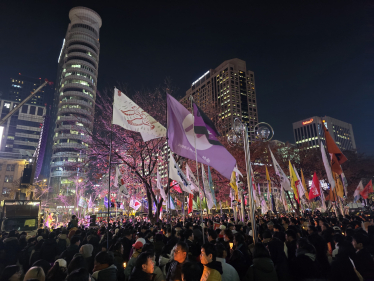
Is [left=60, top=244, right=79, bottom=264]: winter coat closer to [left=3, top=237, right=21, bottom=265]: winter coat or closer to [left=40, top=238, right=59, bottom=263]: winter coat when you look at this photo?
[left=40, top=238, right=59, bottom=263]: winter coat

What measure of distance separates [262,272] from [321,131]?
8654 centimetres

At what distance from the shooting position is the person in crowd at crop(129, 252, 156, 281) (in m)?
3.91

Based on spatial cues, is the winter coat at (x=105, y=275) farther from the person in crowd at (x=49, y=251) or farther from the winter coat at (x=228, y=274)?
the person in crowd at (x=49, y=251)

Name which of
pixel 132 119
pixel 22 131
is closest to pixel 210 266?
pixel 132 119

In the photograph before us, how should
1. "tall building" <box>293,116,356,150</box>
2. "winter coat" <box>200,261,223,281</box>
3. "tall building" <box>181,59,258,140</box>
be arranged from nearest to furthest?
"winter coat" <box>200,261,223,281</box>, "tall building" <box>293,116,356,150</box>, "tall building" <box>181,59,258,140</box>

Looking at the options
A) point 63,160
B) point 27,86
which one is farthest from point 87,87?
point 27,86

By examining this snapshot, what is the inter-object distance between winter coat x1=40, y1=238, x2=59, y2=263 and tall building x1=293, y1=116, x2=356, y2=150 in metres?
78.6

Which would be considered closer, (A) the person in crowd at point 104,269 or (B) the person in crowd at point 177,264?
(A) the person in crowd at point 104,269

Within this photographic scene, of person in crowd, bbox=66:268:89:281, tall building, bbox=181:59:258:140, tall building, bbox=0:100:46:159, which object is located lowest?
person in crowd, bbox=66:268:89:281

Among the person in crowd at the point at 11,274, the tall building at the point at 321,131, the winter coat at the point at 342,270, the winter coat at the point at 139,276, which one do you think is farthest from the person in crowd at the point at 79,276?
the tall building at the point at 321,131

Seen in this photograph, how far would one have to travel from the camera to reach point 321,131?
79125 millimetres

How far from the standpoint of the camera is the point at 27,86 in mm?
149625

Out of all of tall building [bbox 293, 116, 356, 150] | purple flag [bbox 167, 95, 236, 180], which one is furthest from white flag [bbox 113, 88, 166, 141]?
tall building [bbox 293, 116, 356, 150]

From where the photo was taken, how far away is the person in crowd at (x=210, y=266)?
4.04 meters
